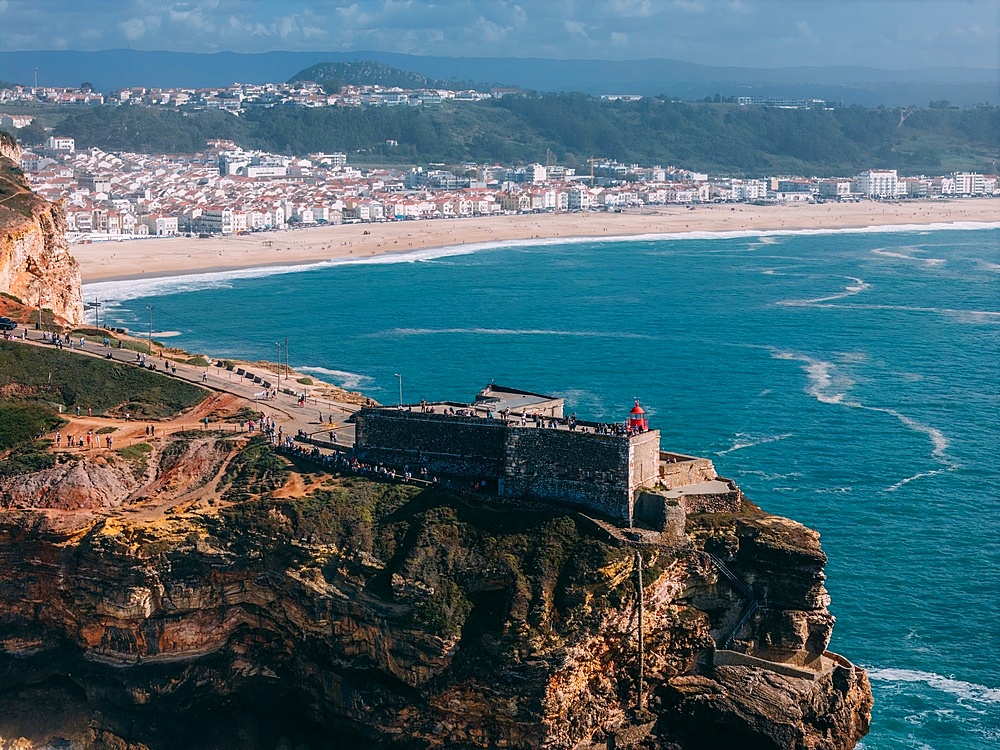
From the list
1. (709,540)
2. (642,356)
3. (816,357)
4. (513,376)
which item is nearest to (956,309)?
(816,357)

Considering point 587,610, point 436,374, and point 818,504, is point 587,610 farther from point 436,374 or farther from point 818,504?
point 436,374

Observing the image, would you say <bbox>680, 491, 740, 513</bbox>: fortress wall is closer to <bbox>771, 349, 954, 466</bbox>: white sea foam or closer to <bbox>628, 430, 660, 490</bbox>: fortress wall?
<bbox>628, 430, 660, 490</bbox>: fortress wall

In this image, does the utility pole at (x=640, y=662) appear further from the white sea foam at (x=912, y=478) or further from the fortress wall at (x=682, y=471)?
the white sea foam at (x=912, y=478)

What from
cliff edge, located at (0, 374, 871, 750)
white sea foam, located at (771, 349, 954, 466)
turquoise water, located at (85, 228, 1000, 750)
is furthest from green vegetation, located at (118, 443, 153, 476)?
white sea foam, located at (771, 349, 954, 466)

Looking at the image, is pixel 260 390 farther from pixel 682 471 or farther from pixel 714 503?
pixel 714 503

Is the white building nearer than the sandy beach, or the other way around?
the sandy beach
